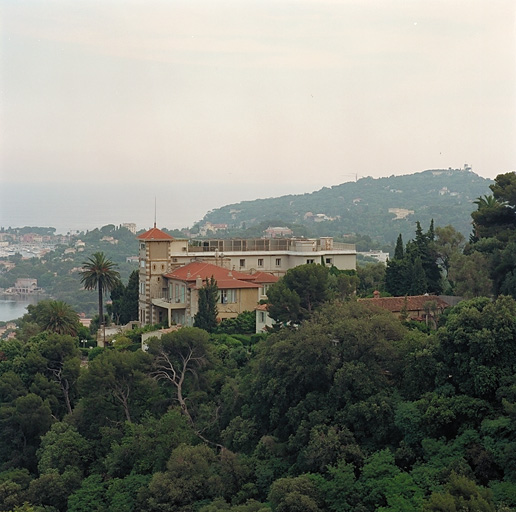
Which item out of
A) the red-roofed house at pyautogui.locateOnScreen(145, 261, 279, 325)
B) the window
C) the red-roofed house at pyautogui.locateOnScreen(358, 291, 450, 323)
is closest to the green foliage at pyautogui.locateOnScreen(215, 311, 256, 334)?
the red-roofed house at pyautogui.locateOnScreen(145, 261, 279, 325)

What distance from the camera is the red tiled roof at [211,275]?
3250cm

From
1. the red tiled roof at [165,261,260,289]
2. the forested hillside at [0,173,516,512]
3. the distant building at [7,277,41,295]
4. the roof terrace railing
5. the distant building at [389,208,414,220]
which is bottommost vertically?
the distant building at [7,277,41,295]

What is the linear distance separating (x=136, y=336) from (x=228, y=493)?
480 inches

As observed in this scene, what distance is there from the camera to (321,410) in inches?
850

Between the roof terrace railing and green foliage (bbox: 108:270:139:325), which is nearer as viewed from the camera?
green foliage (bbox: 108:270:139:325)

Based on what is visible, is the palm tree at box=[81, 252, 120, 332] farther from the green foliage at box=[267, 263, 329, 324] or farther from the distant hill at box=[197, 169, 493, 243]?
the distant hill at box=[197, 169, 493, 243]

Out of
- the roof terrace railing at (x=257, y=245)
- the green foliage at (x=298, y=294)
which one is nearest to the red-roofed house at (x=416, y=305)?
the green foliage at (x=298, y=294)

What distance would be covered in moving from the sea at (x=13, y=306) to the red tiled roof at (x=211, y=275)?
6802 centimetres

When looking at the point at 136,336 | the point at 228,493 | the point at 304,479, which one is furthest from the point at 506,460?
the point at 136,336

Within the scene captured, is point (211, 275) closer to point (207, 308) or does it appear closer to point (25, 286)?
point (207, 308)

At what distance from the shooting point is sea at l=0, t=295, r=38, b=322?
10076cm

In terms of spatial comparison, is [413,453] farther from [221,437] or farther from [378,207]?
[378,207]

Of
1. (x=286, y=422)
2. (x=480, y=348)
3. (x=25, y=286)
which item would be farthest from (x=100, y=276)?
(x=25, y=286)

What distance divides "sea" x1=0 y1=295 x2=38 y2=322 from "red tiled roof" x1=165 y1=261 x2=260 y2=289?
68.0 m
